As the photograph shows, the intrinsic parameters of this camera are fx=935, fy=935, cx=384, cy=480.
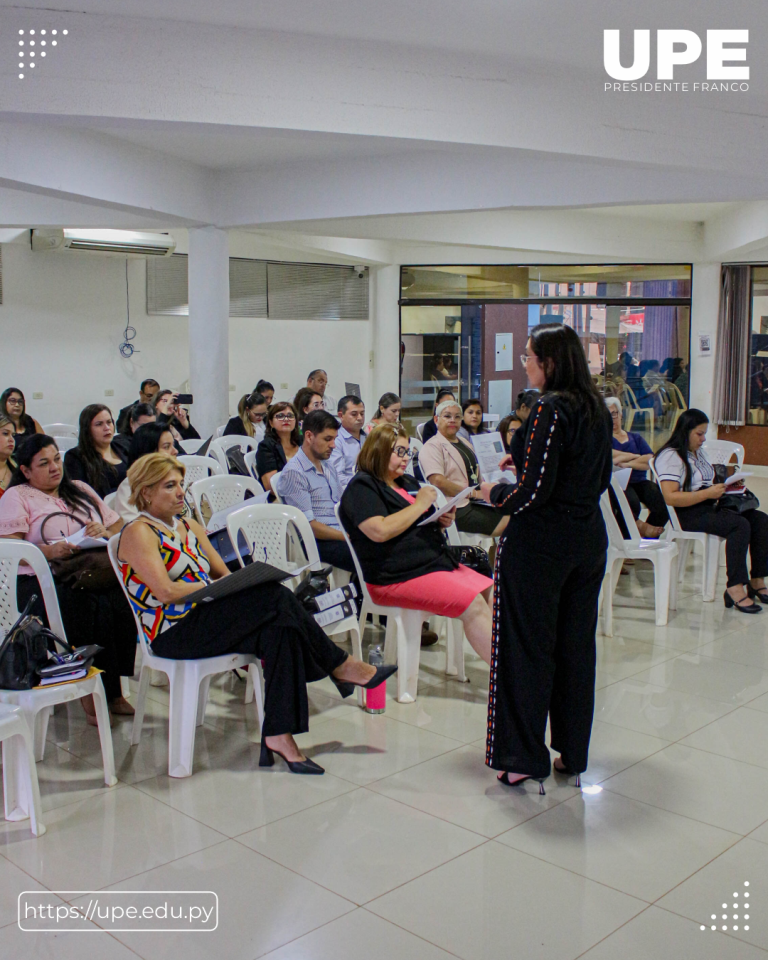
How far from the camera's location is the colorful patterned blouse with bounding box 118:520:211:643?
3.38m

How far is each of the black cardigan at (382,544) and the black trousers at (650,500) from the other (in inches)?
85.6

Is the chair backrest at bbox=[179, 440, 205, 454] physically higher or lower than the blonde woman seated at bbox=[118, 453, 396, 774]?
higher

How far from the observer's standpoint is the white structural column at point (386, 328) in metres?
12.1

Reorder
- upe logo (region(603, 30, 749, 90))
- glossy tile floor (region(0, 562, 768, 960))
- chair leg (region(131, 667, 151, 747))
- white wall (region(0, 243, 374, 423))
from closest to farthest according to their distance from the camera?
glossy tile floor (region(0, 562, 768, 960)) → chair leg (region(131, 667, 151, 747)) → upe logo (region(603, 30, 749, 90)) → white wall (region(0, 243, 374, 423))

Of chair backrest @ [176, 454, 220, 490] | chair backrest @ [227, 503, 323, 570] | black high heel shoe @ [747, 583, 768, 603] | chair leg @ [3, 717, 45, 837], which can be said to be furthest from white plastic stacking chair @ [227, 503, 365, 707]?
black high heel shoe @ [747, 583, 768, 603]

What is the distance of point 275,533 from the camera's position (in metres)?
4.42

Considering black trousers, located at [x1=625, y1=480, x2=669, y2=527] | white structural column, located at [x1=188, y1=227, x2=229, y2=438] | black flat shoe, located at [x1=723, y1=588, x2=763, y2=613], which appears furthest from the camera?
white structural column, located at [x1=188, y1=227, x2=229, y2=438]

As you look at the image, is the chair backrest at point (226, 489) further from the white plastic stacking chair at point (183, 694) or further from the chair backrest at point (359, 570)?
the white plastic stacking chair at point (183, 694)

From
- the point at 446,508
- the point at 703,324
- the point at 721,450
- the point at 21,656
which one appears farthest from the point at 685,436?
the point at 703,324

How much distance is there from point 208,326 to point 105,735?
5452 millimetres

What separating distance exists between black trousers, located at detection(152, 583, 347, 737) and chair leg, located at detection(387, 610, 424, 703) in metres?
0.78

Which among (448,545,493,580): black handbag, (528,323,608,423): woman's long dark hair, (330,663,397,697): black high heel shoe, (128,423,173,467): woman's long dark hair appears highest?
(528,323,608,423): woman's long dark hair

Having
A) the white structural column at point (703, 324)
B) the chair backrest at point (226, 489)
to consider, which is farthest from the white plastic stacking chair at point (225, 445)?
the white structural column at point (703, 324)

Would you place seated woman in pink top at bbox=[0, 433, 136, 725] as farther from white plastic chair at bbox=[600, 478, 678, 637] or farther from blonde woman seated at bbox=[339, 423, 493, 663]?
white plastic chair at bbox=[600, 478, 678, 637]
